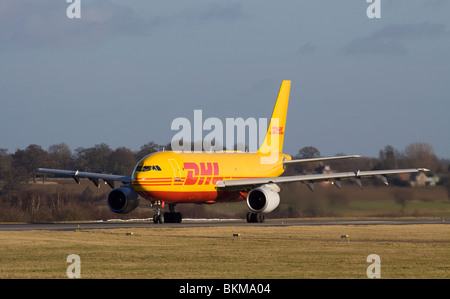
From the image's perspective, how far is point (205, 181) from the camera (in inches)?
2066

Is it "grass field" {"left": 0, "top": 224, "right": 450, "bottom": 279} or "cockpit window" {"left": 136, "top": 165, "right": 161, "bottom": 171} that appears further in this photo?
"cockpit window" {"left": 136, "top": 165, "right": 161, "bottom": 171}

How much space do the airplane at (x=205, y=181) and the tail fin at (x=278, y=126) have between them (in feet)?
4.72

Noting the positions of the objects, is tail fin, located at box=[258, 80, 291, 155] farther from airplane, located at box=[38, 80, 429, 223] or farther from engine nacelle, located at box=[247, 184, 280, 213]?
engine nacelle, located at box=[247, 184, 280, 213]

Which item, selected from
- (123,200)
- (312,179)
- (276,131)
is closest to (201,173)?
(123,200)

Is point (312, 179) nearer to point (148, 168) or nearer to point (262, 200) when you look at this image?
point (262, 200)

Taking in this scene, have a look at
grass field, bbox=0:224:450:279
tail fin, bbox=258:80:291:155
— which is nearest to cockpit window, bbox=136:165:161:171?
grass field, bbox=0:224:450:279

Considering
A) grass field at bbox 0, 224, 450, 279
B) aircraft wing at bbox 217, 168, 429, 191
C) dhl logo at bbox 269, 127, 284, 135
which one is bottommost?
grass field at bbox 0, 224, 450, 279

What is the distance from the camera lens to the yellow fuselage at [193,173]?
160 ft

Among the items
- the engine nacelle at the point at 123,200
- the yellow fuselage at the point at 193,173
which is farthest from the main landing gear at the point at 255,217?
the engine nacelle at the point at 123,200

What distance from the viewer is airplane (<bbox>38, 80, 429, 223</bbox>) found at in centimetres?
4928

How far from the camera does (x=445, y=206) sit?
186 ft

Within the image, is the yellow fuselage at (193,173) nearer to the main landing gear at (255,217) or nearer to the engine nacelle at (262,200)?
the main landing gear at (255,217)

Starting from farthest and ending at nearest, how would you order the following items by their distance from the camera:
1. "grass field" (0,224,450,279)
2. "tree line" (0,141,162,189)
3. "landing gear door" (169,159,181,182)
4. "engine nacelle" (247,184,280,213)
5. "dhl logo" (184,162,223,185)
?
"tree line" (0,141,162,189), "dhl logo" (184,162,223,185), "engine nacelle" (247,184,280,213), "landing gear door" (169,159,181,182), "grass field" (0,224,450,279)
